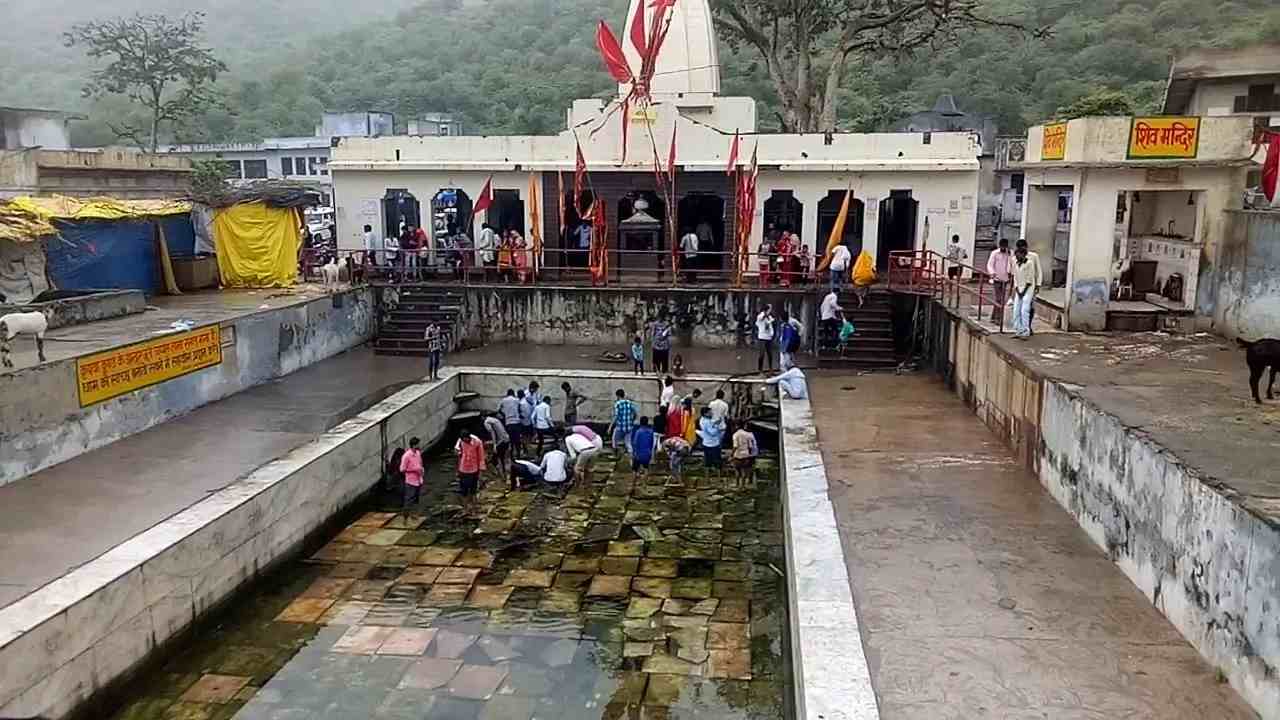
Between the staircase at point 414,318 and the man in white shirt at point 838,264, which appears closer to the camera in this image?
the man in white shirt at point 838,264

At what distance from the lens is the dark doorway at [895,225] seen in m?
21.6

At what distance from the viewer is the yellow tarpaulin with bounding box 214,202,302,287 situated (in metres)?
20.4

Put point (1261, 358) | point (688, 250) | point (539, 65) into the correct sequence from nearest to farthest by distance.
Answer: point (1261, 358)
point (688, 250)
point (539, 65)

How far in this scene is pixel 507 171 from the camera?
73.7 ft

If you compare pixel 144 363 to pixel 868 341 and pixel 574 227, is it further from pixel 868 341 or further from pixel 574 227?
pixel 868 341

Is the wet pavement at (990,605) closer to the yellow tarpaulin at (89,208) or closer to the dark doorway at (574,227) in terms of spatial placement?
the dark doorway at (574,227)

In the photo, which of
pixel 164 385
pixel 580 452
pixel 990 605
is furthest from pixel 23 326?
pixel 990 605

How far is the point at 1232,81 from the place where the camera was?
21.7 meters

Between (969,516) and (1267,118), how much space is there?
1653 cm

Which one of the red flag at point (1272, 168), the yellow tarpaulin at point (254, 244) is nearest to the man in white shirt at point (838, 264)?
the red flag at point (1272, 168)

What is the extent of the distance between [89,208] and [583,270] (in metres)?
9.77

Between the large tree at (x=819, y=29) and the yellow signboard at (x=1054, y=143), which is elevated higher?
the large tree at (x=819, y=29)

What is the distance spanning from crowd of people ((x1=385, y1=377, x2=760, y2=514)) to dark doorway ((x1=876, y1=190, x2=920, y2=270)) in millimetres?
8040

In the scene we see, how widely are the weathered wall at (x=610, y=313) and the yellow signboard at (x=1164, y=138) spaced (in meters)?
6.82
